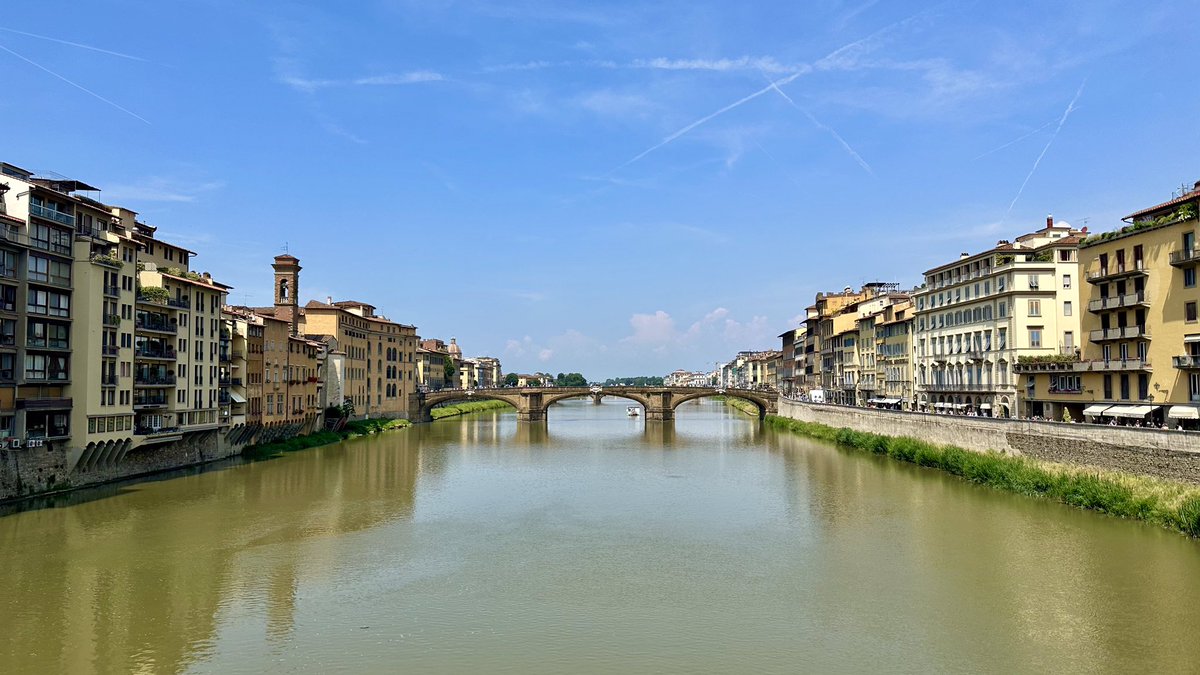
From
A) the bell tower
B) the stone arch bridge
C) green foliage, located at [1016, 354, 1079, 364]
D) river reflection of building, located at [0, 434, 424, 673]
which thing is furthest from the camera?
the stone arch bridge

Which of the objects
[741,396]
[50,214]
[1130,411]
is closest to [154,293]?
[50,214]

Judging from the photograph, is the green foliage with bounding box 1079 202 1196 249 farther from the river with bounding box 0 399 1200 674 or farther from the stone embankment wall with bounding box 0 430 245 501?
the stone embankment wall with bounding box 0 430 245 501

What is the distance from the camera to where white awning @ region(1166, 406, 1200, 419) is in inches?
1228

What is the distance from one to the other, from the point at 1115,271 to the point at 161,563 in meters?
39.8

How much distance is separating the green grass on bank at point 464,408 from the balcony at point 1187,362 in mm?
79560

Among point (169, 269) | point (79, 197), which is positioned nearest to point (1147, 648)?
point (79, 197)

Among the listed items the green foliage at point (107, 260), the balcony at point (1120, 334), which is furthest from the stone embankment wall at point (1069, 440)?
the green foliage at point (107, 260)

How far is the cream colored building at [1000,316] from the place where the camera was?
46438 millimetres

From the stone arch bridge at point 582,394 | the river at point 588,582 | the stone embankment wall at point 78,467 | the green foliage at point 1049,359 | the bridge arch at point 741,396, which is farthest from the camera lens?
the stone arch bridge at point 582,394

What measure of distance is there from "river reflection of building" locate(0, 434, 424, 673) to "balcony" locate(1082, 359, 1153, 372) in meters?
32.1

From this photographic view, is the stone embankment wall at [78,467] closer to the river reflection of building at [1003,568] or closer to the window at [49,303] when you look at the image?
the window at [49,303]

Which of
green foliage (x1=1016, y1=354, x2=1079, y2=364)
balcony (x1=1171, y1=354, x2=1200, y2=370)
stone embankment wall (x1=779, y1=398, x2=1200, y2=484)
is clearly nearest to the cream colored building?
green foliage (x1=1016, y1=354, x2=1079, y2=364)

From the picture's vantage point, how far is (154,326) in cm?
4066

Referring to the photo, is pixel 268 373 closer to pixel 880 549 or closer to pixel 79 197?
pixel 79 197
